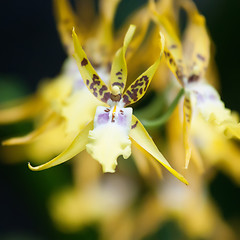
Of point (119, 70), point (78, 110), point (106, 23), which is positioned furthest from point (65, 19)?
point (119, 70)

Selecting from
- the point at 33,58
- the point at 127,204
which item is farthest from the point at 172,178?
the point at 33,58

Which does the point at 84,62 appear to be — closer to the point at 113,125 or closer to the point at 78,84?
the point at 113,125

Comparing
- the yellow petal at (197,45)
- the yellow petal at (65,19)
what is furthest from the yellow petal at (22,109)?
the yellow petal at (197,45)

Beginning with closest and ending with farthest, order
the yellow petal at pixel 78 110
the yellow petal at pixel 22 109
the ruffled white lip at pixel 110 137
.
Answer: the ruffled white lip at pixel 110 137, the yellow petal at pixel 78 110, the yellow petal at pixel 22 109

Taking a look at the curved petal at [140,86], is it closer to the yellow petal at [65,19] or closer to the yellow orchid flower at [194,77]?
the yellow orchid flower at [194,77]

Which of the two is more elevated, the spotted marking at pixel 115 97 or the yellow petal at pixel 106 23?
the spotted marking at pixel 115 97

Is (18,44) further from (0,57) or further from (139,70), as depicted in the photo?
(139,70)

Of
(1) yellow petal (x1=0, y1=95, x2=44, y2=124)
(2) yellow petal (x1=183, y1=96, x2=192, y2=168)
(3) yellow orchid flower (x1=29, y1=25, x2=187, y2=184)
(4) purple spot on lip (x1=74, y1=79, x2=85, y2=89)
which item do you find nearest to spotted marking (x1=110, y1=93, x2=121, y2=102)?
(3) yellow orchid flower (x1=29, y1=25, x2=187, y2=184)
